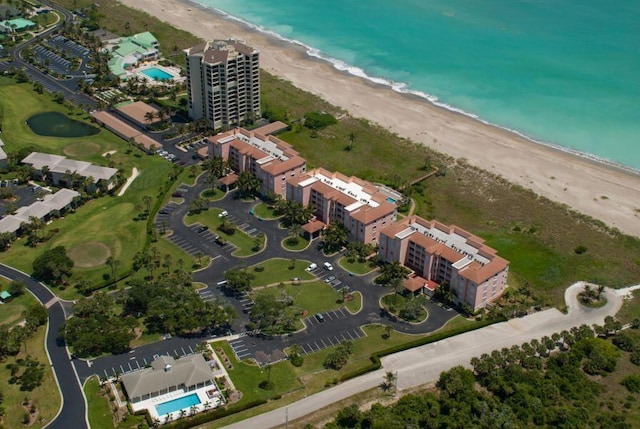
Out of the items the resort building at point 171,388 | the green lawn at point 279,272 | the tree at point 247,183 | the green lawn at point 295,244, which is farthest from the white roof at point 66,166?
the resort building at point 171,388

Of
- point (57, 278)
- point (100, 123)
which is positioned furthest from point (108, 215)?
point (100, 123)

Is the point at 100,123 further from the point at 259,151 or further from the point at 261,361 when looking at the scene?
the point at 261,361

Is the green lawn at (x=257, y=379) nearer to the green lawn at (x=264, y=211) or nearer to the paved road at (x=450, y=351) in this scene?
the paved road at (x=450, y=351)

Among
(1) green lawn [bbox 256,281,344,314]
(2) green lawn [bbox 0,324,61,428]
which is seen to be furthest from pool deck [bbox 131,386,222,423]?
(1) green lawn [bbox 256,281,344,314]

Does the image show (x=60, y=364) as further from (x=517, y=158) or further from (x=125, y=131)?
(x=517, y=158)

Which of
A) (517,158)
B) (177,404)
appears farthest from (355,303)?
(517,158)

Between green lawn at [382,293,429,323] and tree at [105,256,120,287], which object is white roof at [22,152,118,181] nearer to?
tree at [105,256,120,287]
